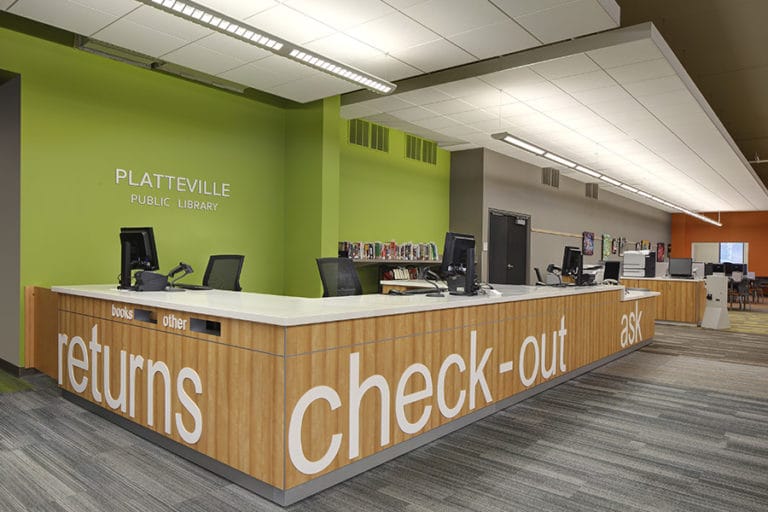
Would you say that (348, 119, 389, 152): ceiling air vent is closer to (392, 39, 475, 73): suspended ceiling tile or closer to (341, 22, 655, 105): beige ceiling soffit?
(341, 22, 655, 105): beige ceiling soffit

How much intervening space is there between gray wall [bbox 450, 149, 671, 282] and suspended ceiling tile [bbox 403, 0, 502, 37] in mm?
5570

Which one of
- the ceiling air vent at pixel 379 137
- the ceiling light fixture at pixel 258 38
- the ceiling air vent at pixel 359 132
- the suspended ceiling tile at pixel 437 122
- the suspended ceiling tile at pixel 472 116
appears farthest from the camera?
the ceiling air vent at pixel 379 137

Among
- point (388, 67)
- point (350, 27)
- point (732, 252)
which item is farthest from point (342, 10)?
point (732, 252)

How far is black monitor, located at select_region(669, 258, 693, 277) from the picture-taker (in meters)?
10.6

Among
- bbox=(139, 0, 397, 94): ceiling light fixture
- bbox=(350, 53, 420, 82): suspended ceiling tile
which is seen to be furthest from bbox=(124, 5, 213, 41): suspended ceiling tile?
bbox=(350, 53, 420, 82): suspended ceiling tile

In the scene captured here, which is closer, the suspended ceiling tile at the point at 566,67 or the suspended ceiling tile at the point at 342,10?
the suspended ceiling tile at the point at 342,10

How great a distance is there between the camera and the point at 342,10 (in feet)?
14.3

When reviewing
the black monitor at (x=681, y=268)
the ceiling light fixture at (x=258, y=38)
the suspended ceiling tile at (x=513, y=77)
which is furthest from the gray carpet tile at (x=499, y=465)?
the black monitor at (x=681, y=268)

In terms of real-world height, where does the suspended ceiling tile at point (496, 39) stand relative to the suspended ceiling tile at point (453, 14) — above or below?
below

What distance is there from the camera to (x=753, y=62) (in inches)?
305

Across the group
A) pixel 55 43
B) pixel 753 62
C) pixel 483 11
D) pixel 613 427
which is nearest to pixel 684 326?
pixel 753 62

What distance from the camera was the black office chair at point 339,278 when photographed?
18.3ft

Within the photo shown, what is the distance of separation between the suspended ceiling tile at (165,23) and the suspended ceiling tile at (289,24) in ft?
1.69

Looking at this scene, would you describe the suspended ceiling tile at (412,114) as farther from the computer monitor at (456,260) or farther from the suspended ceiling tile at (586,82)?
the computer monitor at (456,260)
